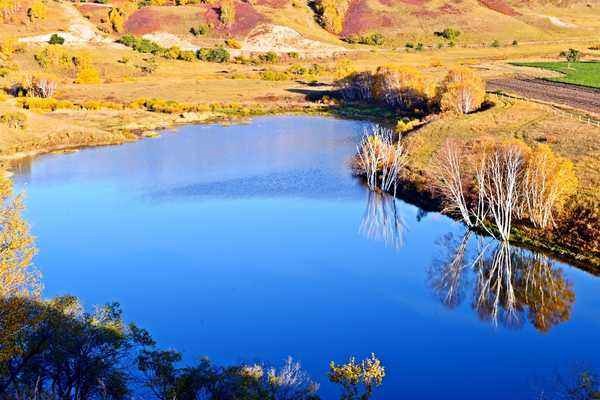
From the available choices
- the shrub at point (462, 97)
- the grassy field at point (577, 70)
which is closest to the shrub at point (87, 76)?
the shrub at point (462, 97)

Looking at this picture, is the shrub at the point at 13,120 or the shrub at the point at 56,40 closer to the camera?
the shrub at the point at 13,120

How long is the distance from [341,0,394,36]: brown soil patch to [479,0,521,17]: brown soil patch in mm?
35997

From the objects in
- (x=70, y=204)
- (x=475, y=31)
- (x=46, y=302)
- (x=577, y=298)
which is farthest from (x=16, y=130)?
(x=475, y=31)

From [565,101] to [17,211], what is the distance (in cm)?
7419

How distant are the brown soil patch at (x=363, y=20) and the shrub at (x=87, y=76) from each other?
79.1 m

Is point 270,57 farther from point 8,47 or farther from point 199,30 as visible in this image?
point 8,47

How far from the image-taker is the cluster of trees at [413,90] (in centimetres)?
7412

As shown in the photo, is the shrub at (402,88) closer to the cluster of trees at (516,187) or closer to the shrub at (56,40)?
the cluster of trees at (516,187)

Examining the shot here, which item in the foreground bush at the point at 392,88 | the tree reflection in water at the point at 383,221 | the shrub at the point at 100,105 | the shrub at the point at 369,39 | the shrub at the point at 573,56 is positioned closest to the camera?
the tree reflection in water at the point at 383,221

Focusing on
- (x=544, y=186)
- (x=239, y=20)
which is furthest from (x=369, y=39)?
(x=544, y=186)

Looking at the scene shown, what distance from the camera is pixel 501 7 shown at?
618ft

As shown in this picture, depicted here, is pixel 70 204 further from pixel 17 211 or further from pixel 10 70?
pixel 10 70

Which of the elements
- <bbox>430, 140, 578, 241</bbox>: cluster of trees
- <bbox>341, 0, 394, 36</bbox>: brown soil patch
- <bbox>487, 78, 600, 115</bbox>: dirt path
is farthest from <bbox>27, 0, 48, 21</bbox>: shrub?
<bbox>430, 140, 578, 241</bbox>: cluster of trees

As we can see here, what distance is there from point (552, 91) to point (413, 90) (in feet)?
68.8
